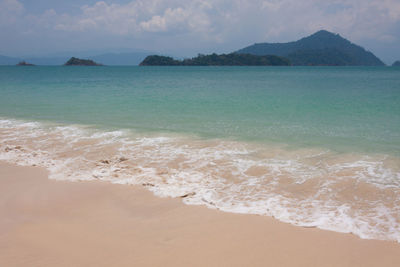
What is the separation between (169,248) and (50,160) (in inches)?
210

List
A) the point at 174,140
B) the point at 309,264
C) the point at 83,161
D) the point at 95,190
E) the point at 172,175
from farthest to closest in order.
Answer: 1. the point at 174,140
2. the point at 83,161
3. the point at 172,175
4. the point at 95,190
5. the point at 309,264

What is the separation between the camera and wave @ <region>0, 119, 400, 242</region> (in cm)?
471

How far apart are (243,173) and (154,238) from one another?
2.97 m

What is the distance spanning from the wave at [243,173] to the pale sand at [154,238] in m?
0.35

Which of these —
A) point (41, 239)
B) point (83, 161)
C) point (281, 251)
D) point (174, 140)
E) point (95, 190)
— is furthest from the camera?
point (174, 140)

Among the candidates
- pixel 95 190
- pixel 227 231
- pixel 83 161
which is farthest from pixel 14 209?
pixel 227 231

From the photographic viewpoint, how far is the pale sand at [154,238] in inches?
137

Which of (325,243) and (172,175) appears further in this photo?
(172,175)

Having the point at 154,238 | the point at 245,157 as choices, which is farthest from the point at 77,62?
the point at 154,238

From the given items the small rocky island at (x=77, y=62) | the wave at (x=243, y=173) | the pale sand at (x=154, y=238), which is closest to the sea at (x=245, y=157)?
the wave at (x=243, y=173)

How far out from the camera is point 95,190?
570cm

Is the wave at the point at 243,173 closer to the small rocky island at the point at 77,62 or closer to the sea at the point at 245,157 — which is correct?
the sea at the point at 245,157

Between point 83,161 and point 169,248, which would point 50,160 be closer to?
point 83,161

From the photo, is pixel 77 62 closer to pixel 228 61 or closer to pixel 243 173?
pixel 228 61
